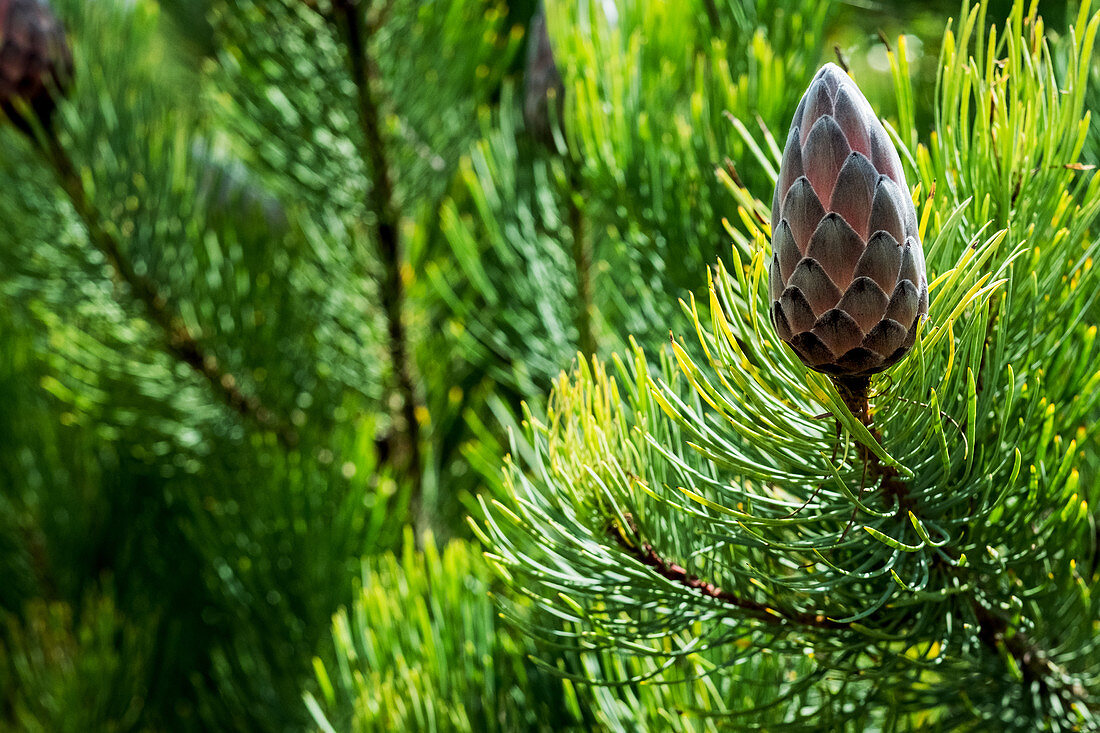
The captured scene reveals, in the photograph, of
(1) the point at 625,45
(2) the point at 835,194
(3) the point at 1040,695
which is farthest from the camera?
(1) the point at 625,45

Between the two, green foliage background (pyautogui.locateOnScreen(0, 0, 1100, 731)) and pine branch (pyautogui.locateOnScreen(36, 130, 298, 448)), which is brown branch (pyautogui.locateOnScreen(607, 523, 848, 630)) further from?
pine branch (pyautogui.locateOnScreen(36, 130, 298, 448))

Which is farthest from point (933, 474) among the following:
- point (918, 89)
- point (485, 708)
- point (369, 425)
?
point (918, 89)

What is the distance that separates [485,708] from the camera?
13.2 inches

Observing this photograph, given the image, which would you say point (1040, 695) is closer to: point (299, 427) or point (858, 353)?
point (858, 353)

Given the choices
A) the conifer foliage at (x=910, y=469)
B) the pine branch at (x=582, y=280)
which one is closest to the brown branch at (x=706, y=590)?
the conifer foliage at (x=910, y=469)

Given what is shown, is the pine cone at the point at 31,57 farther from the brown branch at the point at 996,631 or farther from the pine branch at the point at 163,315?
the brown branch at the point at 996,631

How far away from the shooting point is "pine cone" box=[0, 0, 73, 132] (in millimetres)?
431

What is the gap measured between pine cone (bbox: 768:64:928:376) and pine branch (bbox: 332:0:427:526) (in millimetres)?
294

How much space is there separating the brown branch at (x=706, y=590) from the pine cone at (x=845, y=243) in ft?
0.28

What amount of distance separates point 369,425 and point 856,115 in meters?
0.33

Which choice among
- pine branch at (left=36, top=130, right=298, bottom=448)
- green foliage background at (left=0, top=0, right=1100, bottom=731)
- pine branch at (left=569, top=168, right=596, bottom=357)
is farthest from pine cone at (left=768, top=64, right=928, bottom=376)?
pine branch at (left=36, top=130, right=298, bottom=448)

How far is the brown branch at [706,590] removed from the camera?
25 cm

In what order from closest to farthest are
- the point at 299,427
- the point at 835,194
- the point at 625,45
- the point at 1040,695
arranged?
the point at 835,194
the point at 1040,695
the point at 625,45
the point at 299,427

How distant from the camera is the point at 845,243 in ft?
0.60
